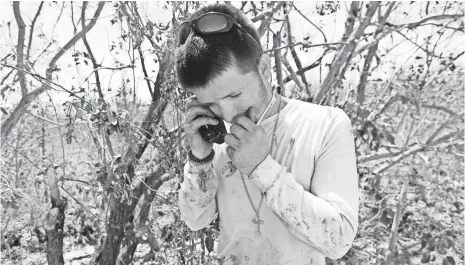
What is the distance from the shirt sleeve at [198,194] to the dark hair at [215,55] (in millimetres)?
240

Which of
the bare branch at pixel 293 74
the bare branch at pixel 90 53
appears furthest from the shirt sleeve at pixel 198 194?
the bare branch at pixel 293 74

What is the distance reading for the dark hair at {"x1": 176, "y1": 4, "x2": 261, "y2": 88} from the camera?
128 cm

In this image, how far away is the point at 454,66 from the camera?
3.62m

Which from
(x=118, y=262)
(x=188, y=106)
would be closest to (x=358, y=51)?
(x=118, y=262)

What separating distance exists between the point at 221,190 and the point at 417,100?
277 centimetres

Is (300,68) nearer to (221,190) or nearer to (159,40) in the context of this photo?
(159,40)

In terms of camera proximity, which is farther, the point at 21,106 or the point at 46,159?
the point at 21,106

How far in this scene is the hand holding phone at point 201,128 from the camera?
1.35 meters

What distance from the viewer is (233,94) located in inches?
50.7

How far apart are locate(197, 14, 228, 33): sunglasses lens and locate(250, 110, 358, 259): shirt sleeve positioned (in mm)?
372

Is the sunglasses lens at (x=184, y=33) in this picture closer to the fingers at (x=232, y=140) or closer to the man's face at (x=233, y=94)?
the man's face at (x=233, y=94)

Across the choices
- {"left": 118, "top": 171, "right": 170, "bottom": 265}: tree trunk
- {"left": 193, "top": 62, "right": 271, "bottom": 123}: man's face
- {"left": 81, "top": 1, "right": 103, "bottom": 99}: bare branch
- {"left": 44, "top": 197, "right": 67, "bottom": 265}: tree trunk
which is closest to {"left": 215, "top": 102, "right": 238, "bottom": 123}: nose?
{"left": 193, "top": 62, "right": 271, "bottom": 123}: man's face

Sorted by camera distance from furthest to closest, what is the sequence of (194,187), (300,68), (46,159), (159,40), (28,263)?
(28,263) → (300,68) → (46,159) → (159,40) → (194,187)

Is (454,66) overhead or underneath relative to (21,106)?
underneath
